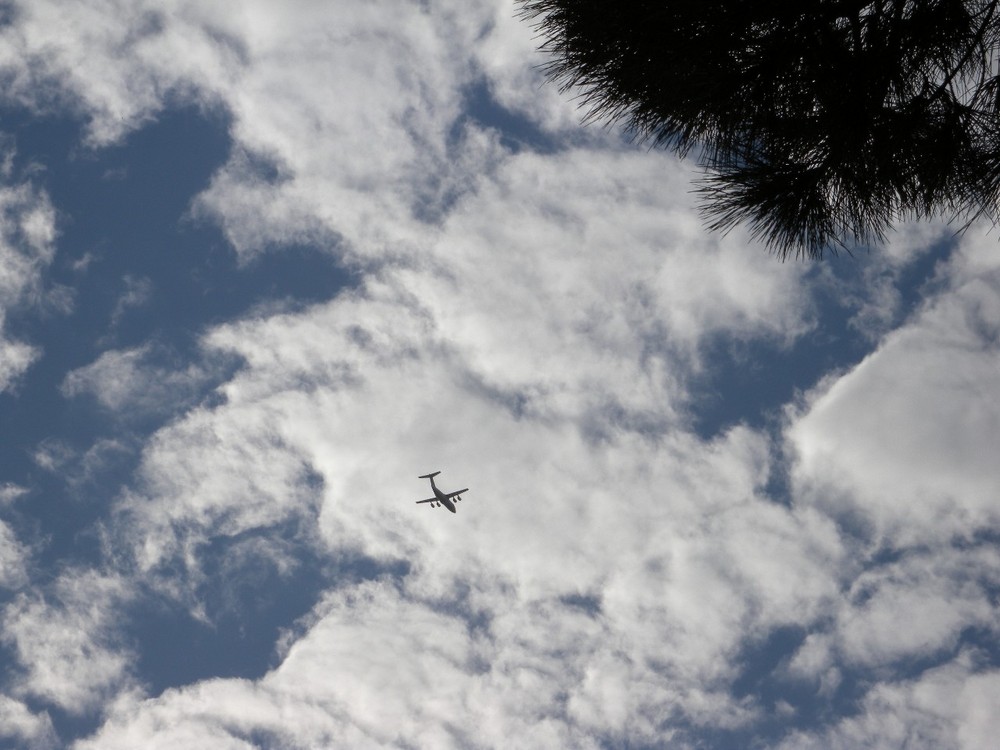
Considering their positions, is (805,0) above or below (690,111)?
above

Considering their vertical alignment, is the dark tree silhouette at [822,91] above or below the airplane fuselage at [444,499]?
below

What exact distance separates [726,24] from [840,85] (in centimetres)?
103

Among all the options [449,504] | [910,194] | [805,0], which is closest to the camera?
[805,0]

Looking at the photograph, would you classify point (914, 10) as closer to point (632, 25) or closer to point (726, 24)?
point (726, 24)

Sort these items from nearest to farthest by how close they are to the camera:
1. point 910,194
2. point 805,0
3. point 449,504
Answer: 1. point 805,0
2. point 910,194
3. point 449,504

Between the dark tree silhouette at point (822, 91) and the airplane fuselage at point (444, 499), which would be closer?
the dark tree silhouette at point (822, 91)

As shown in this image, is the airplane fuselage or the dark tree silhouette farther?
the airplane fuselage

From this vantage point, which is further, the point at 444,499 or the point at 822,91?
the point at 444,499

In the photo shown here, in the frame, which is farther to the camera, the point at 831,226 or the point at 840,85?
the point at 831,226

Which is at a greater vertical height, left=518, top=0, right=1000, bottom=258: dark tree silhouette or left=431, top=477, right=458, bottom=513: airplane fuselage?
left=431, top=477, right=458, bottom=513: airplane fuselage

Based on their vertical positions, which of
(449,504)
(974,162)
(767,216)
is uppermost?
(449,504)

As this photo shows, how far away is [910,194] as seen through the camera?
6469 millimetres

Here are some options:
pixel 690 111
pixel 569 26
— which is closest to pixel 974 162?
pixel 690 111

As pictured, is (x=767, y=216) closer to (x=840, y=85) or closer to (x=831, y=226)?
(x=831, y=226)
